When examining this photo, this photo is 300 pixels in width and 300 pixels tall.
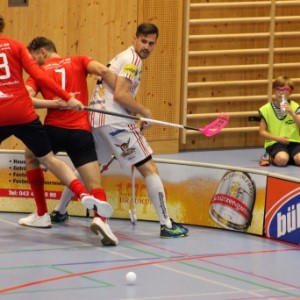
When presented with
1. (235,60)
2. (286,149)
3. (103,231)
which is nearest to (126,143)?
(103,231)

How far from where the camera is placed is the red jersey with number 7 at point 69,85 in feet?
24.6

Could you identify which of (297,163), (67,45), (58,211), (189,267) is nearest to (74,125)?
(58,211)

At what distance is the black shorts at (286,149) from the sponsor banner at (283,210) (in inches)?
87.5

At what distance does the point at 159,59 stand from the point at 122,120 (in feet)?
9.25

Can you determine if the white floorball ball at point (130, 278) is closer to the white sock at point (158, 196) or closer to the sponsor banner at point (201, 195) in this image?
the white sock at point (158, 196)

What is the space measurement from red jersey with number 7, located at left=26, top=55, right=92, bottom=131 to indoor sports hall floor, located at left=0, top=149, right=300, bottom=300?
0.86 metres

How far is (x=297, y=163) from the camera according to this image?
9.98 m

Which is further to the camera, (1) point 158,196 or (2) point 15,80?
(1) point 158,196

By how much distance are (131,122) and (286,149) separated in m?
2.79

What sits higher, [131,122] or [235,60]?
[235,60]

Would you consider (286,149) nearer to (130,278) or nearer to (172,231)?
(172,231)

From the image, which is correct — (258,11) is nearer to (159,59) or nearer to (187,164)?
(159,59)

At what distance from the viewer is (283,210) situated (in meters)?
7.62

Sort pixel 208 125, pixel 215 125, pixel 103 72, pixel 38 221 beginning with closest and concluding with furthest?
1. pixel 103 72
2. pixel 38 221
3. pixel 208 125
4. pixel 215 125
